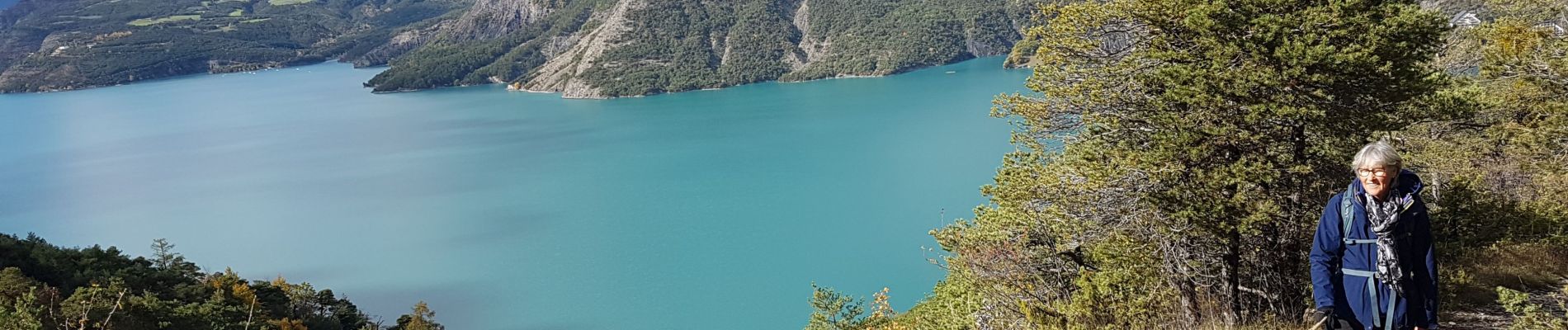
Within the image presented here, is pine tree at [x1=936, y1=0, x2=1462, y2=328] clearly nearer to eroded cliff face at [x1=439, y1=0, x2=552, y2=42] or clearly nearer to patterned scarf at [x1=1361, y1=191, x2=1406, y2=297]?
patterned scarf at [x1=1361, y1=191, x2=1406, y2=297]

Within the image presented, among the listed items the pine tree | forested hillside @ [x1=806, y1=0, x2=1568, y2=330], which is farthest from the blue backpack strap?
the pine tree

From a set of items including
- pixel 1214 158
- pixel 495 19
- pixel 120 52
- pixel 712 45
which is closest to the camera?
pixel 1214 158

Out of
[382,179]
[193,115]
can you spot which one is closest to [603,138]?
[382,179]

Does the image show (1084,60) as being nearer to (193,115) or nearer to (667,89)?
(667,89)

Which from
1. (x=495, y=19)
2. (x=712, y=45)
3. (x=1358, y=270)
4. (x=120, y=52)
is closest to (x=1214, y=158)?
(x=1358, y=270)

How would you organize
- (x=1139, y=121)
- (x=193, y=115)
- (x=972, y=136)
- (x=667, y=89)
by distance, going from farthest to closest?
1. (x=667, y=89)
2. (x=193, y=115)
3. (x=972, y=136)
4. (x=1139, y=121)

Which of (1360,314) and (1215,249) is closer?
(1360,314)

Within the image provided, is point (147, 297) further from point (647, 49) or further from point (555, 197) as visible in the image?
point (647, 49)
